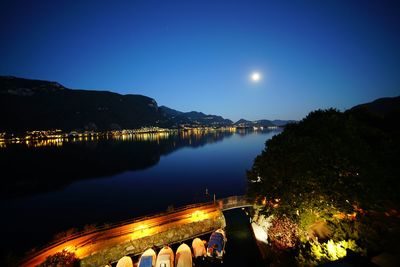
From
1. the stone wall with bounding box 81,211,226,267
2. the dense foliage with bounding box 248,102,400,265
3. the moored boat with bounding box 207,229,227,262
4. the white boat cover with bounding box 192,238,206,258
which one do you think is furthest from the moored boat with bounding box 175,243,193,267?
the dense foliage with bounding box 248,102,400,265

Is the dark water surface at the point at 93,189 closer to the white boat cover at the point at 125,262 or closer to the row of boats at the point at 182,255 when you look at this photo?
the white boat cover at the point at 125,262

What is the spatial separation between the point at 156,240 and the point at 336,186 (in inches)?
674

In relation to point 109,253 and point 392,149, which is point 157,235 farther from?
point 392,149

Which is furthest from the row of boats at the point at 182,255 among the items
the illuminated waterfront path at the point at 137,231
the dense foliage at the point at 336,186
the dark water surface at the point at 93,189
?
the dark water surface at the point at 93,189

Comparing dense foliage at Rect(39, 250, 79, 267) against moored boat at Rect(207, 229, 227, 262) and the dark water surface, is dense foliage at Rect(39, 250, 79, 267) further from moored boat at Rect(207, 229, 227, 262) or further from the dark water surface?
the dark water surface

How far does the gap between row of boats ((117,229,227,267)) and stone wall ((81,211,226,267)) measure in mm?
1159

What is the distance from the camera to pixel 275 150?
1856cm

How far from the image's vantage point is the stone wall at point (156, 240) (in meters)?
18.9

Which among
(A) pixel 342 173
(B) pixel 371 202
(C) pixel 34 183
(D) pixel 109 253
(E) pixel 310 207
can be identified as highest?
(A) pixel 342 173

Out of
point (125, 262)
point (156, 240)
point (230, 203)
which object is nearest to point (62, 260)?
point (125, 262)

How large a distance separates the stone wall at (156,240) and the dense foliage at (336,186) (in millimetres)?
8896

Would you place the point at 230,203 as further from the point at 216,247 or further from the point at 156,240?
the point at 156,240

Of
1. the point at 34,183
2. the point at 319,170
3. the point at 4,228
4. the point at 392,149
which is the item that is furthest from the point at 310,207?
the point at 34,183

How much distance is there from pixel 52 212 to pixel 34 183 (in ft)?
82.3
